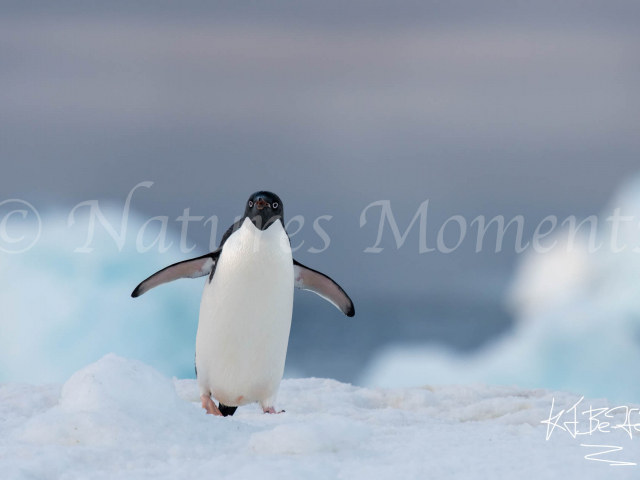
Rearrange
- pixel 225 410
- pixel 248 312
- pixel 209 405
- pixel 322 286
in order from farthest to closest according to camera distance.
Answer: pixel 322 286, pixel 225 410, pixel 209 405, pixel 248 312

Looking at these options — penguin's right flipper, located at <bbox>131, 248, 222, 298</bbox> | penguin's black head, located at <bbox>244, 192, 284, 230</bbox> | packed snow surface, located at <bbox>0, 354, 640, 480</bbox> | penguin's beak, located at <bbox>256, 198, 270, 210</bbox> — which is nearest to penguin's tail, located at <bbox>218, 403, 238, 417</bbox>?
penguin's right flipper, located at <bbox>131, 248, 222, 298</bbox>

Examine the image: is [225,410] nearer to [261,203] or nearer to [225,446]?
[261,203]

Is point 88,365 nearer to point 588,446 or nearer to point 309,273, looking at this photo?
point 588,446

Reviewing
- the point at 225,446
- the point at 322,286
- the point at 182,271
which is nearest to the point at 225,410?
the point at 182,271

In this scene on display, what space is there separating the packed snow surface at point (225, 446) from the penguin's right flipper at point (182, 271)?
77.4 inches

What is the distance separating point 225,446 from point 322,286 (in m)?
3.03

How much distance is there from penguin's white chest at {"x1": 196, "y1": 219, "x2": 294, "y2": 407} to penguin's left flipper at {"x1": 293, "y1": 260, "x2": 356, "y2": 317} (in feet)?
1.86

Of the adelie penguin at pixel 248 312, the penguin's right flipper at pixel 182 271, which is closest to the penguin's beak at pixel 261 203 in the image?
the adelie penguin at pixel 248 312

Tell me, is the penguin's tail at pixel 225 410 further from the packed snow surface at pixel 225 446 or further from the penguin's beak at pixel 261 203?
the packed snow surface at pixel 225 446

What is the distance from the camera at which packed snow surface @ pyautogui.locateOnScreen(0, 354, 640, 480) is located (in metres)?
2.09

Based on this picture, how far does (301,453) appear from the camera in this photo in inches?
91.4

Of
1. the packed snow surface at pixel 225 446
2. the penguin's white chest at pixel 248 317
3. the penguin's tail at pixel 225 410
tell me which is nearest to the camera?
the packed snow surface at pixel 225 446

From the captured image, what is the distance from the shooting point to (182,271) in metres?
5.13

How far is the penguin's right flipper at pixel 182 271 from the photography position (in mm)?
5109
